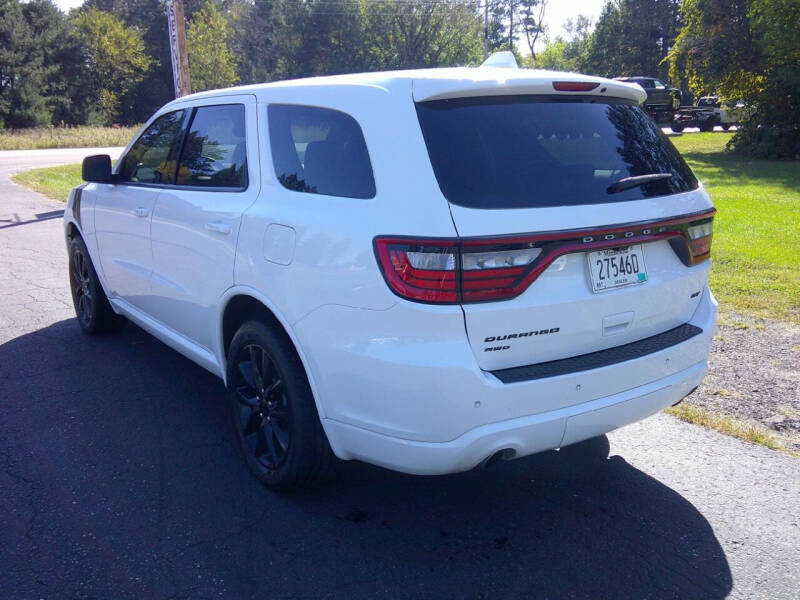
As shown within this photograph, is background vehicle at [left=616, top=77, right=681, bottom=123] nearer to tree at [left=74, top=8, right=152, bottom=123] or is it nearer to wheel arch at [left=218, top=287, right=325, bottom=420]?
wheel arch at [left=218, top=287, right=325, bottom=420]

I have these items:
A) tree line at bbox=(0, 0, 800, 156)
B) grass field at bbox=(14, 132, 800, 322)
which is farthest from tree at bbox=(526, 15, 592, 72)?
grass field at bbox=(14, 132, 800, 322)

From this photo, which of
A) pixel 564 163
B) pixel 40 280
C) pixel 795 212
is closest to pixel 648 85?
pixel 795 212

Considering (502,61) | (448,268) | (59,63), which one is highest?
(59,63)

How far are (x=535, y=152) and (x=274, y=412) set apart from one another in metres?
1.71

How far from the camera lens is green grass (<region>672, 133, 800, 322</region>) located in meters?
6.52

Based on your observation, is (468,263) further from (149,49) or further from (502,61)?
(149,49)

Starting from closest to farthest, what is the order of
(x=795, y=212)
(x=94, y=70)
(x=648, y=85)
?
(x=795, y=212) → (x=648, y=85) → (x=94, y=70)

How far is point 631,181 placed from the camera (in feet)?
10.1

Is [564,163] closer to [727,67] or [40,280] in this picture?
[40,280]

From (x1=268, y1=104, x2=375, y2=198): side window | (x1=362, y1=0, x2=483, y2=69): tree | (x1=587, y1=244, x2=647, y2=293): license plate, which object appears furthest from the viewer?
(x1=362, y1=0, x2=483, y2=69): tree

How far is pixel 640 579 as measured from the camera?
2.84 meters

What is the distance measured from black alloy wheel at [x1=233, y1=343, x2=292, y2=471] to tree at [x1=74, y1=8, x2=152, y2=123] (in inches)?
2293

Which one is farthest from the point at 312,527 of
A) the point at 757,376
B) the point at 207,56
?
the point at 207,56

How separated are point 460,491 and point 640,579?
983 millimetres
